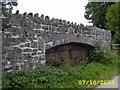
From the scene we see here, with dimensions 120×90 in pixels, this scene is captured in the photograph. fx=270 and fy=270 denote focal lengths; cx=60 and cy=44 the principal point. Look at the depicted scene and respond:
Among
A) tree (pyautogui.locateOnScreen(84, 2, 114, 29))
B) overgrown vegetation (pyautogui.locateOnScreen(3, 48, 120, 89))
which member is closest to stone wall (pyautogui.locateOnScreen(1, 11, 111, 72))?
overgrown vegetation (pyautogui.locateOnScreen(3, 48, 120, 89))

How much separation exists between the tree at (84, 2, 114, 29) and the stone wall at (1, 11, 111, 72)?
19.4 m

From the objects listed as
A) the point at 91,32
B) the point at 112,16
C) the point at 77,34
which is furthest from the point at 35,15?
the point at 112,16

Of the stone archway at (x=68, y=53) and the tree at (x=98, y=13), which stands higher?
the tree at (x=98, y=13)

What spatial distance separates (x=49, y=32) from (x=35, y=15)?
3.28ft

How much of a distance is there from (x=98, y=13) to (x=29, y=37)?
23071 millimetres

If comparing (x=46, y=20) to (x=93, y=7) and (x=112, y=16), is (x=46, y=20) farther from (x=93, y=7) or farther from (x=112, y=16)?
(x=93, y=7)

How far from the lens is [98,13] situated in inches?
1204

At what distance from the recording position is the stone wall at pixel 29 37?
24.3 feet

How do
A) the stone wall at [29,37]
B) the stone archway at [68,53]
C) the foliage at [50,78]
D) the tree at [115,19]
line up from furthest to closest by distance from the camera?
the tree at [115,19]
the stone archway at [68,53]
the stone wall at [29,37]
the foliage at [50,78]

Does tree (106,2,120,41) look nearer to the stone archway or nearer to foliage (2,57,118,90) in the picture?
the stone archway

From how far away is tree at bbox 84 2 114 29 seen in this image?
29991 mm

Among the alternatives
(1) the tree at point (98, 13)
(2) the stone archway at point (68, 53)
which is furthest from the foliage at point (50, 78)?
(1) the tree at point (98, 13)

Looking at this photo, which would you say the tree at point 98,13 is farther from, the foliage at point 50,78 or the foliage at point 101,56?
the foliage at point 50,78

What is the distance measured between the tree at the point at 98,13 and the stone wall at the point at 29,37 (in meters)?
19.4
